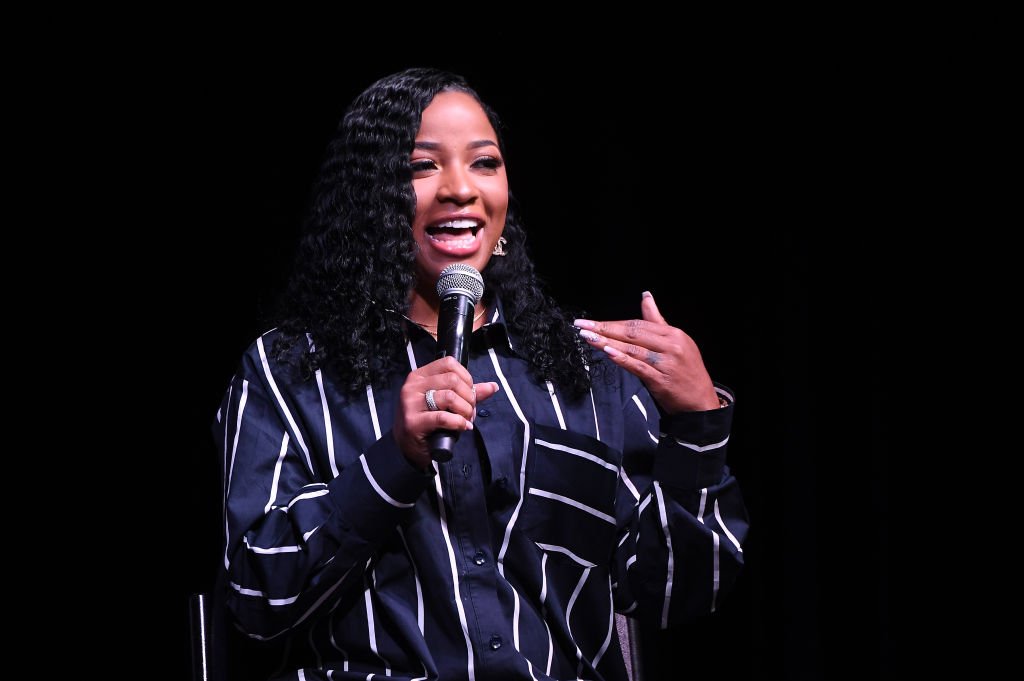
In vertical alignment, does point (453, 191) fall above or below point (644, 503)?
above

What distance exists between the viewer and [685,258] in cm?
245

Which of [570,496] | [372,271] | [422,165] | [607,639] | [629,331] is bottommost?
[607,639]

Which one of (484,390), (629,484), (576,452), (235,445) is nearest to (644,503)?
(629,484)

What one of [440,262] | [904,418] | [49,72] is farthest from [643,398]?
[49,72]

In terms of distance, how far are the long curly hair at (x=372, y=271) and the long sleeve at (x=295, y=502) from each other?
0.09 m

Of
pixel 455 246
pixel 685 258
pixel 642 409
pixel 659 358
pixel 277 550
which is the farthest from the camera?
pixel 685 258

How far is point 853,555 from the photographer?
2322 millimetres

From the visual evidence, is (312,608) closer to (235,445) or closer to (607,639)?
(235,445)

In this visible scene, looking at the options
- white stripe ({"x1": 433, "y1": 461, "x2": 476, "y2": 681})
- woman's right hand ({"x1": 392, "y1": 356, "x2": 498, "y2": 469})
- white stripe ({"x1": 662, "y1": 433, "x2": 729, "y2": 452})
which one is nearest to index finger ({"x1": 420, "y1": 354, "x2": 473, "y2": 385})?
woman's right hand ({"x1": 392, "y1": 356, "x2": 498, "y2": 469})

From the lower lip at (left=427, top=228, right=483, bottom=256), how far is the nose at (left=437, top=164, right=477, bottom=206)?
60mm

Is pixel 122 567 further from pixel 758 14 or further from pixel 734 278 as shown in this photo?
pixel 758 14

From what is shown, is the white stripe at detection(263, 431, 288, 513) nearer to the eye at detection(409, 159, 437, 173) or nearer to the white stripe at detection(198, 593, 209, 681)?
the white stripe at detection(198, 593, 209, 681)

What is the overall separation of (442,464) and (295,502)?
0.72ft

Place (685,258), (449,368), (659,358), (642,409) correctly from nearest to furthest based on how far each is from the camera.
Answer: (449,368), (659,358), (642,409), (685,258)
